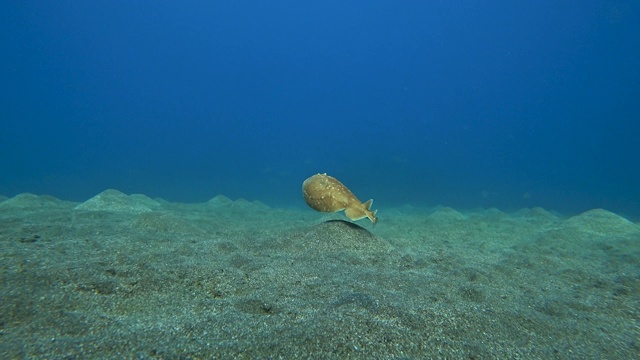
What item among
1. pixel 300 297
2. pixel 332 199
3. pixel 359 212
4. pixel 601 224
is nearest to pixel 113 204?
→ pixel 332 199

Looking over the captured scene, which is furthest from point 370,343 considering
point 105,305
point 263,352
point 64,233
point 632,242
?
point 632,242

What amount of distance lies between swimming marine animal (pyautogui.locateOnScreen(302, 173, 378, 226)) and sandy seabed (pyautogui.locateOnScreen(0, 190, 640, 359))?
36 centimetres

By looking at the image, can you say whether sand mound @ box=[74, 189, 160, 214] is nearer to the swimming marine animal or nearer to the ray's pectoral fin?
the swimming marine animal

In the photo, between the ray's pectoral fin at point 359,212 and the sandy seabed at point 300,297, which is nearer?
the sandy seabed at point 300,297

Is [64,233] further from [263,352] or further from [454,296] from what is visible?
[454,296]

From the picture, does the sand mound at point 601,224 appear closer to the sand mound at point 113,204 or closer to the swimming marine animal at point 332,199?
the swimming marine animal at point 332,199

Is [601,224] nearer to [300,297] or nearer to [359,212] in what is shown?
[359,212]

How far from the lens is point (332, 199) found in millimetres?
5512

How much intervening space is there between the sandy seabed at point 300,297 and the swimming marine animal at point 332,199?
0.36 meters

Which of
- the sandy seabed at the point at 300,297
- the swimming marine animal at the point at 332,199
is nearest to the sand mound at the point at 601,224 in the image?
the sandy seabed at the point at 300,297

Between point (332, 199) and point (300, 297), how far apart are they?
2.55m

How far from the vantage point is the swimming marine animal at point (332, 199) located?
5.39 m

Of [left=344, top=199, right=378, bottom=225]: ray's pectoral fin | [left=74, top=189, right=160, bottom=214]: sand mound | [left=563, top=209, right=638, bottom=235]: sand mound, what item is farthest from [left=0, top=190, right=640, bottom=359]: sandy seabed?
[left=74, top=189, right=160, bottom=214]: sand mound

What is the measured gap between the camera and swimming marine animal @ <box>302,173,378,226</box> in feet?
17.7
